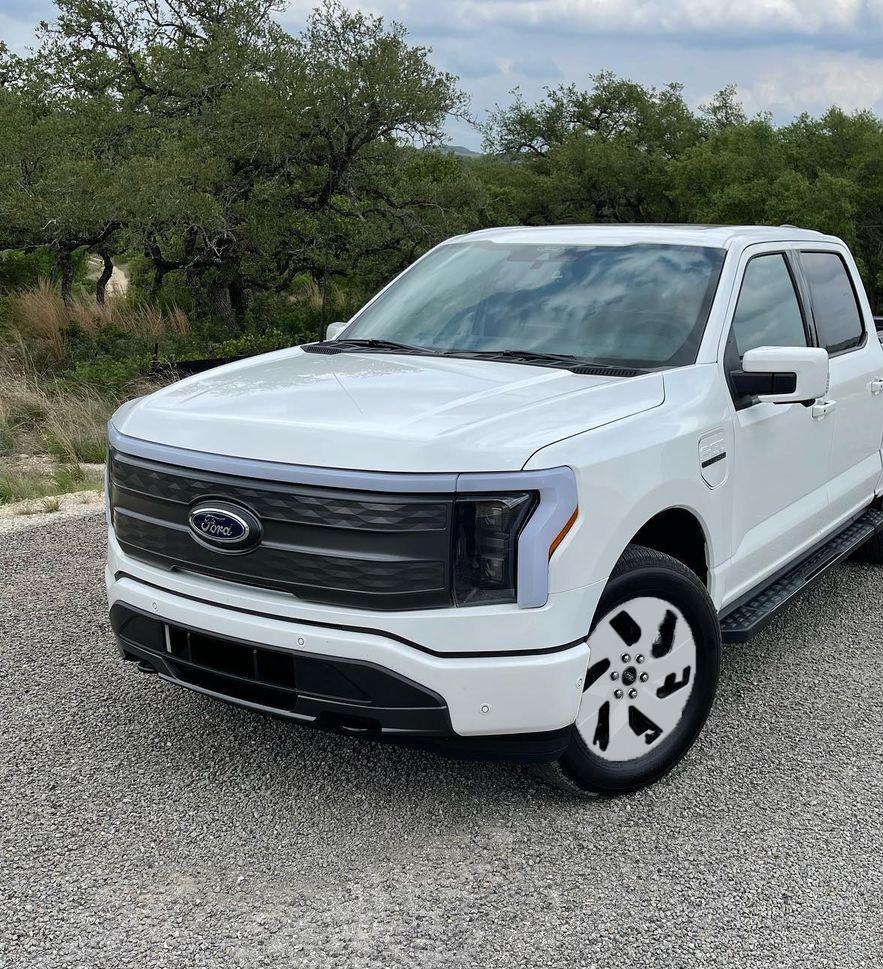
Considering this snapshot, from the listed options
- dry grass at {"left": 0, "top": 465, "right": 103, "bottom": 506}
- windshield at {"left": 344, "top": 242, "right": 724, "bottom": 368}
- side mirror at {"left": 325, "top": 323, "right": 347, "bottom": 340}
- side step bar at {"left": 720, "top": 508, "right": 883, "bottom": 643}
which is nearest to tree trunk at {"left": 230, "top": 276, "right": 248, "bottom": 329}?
dry grass at {"left": 0, "top": 465, "right": 103, "bottom": 506}

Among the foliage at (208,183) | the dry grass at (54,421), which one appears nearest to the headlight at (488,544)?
the dry grass at (54,421)

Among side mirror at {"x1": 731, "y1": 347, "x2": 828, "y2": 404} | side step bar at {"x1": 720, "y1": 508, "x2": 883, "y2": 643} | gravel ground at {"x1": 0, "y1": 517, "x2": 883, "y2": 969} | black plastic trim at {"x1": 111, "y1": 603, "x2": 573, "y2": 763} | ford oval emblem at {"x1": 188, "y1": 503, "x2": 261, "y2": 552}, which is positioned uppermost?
side mirror at {"x1": 731, "y1": 347, "x2": 828, "y2": 404}

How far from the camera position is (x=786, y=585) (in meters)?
4.46

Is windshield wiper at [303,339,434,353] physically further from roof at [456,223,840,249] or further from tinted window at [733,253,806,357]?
tinted window at [733,253,806,357]

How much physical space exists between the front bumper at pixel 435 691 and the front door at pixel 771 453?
1.24 meters

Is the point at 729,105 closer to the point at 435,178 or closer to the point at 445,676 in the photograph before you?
the point at 435,178

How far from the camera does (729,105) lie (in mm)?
37062

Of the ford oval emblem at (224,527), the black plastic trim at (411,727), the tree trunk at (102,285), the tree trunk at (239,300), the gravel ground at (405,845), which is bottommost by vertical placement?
the tree trunk at (239,300)

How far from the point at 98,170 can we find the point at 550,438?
15897 millimetres

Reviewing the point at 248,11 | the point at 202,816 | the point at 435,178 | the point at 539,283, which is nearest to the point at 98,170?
the point at 248,11

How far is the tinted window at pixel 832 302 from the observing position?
5.02m

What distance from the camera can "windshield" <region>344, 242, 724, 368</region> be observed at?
13.4ft

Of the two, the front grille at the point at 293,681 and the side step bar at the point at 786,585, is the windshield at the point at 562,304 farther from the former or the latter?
the front grille at the point at 293,681

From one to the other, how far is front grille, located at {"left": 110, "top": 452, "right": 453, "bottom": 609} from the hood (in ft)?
0.31
